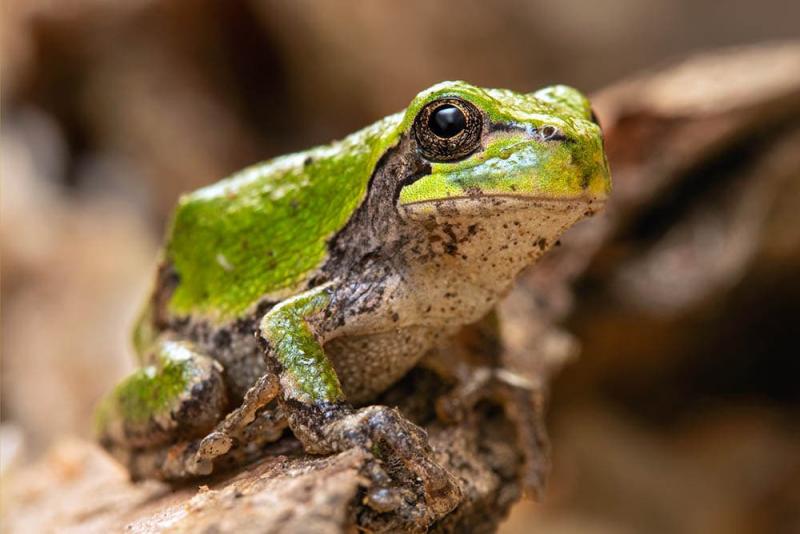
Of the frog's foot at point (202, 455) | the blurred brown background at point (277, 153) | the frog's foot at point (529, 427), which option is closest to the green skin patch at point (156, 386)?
the frog's foot at point (202, 455)

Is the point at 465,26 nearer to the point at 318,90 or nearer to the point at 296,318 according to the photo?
the point at 318,90

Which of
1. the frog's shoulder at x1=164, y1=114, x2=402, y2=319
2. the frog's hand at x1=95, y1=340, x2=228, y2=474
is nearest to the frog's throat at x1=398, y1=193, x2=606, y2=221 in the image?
the frog's shoulder at x1=164, y1=114, x2=402, y2=319

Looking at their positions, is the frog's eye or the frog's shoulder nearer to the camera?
the frog's eye

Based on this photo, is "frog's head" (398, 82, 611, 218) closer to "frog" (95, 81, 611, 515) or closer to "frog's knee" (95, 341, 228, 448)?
"frog" (95, 81, 611, 515)

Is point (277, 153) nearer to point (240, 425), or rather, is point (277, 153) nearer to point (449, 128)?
point (240, 425)

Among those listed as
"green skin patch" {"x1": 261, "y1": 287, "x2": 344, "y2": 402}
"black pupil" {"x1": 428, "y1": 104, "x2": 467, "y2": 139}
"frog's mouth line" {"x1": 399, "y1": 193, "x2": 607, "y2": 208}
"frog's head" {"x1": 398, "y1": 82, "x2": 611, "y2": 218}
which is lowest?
"green skin patch" {"x1": 261, "y1": 287, "x2": 344, "y2": 402}

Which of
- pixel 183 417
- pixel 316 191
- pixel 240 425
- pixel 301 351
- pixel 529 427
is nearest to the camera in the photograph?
pixel 301 351

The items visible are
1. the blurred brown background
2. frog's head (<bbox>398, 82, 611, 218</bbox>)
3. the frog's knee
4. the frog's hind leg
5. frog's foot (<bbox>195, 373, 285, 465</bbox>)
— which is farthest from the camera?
the blurred brown background

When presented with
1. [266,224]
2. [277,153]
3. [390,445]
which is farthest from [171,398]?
[277,153]
